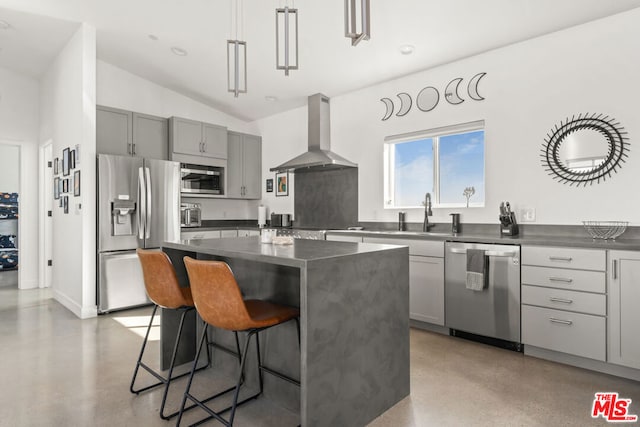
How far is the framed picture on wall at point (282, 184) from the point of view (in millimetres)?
5801

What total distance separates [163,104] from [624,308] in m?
5.74

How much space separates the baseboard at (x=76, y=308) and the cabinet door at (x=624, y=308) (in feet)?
15.3

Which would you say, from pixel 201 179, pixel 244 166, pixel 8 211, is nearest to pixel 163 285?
pixel 201 179

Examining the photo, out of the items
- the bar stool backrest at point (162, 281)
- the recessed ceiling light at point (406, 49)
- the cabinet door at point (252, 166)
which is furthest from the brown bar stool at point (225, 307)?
the cabinet door at point (252, 166)

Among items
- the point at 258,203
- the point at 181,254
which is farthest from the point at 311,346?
the point at 258,203

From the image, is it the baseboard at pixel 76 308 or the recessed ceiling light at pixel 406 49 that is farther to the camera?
the baseboard at pixel 76 308

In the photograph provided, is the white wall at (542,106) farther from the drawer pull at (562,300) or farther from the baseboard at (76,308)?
the baseboard at (76,308)

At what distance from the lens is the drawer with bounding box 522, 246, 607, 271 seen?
8.43 feet

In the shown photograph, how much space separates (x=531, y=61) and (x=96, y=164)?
451cm

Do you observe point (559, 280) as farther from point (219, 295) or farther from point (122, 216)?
point (122, 216)

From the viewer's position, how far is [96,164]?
411 cm

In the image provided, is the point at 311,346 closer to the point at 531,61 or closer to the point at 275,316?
the point at 275,316

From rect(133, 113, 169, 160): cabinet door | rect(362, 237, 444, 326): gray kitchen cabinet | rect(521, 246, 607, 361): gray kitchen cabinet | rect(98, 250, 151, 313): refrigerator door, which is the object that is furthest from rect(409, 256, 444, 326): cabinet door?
rect(133, 113, 169, 160): cabinet door

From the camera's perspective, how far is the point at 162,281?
87.7 inches
